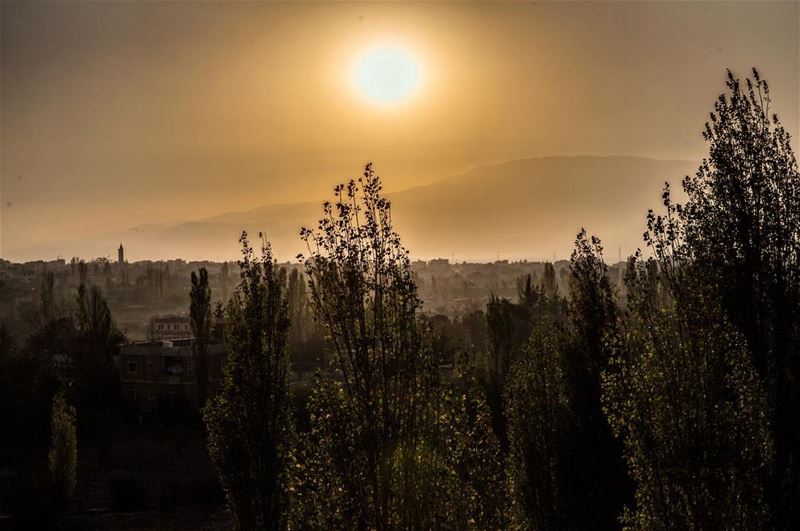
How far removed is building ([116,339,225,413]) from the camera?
144 ft

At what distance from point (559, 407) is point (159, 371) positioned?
33446mm

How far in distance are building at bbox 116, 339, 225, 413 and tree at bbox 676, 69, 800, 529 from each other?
114ft

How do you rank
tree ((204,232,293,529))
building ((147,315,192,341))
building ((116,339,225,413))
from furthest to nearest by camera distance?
1. building ((147,315,192,341))
2. building ((116,339,225,413))
3. tree ((204,232,293,529))

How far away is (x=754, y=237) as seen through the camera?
13.2 metres

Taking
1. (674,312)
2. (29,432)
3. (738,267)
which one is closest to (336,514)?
(674,312)

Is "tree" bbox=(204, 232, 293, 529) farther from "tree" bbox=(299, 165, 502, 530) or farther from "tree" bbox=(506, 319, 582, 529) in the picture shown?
"tree" bbox=(506, 319, 582, 529)

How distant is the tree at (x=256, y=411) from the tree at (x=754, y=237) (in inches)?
299

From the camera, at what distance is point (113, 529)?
2473 cm

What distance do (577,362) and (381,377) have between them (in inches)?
342

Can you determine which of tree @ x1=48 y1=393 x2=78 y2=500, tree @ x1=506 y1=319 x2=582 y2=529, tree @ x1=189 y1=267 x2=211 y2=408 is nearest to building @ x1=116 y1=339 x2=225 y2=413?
tree @ x1=189 y1=267 x2=211 y2=408

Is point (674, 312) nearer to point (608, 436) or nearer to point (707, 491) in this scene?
point (707, 491)

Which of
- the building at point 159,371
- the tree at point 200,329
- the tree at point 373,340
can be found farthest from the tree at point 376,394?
the building at point 159,371

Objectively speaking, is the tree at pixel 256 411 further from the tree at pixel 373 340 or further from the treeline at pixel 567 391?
the tree at pixel 373 340

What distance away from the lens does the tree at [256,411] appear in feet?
46.1
